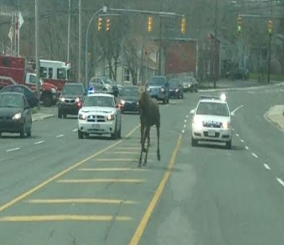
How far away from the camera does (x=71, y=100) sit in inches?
2185

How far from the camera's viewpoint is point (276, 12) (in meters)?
117

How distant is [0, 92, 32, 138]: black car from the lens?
120 feet

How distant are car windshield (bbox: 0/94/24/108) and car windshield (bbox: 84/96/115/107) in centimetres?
265

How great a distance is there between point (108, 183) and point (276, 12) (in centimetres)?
9903

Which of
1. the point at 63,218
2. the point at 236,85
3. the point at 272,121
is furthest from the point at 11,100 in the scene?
the point at 236,85

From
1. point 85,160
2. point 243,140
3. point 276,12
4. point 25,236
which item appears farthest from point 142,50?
point 25,236

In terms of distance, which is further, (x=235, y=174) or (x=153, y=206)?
(x=235, y=174)

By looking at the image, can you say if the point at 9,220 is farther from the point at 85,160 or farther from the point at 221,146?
the point at 221,146

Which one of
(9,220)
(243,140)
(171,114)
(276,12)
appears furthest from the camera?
(276,12)

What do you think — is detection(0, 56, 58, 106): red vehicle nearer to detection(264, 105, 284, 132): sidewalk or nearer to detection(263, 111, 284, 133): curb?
detection(263, 111, 284, 133): curb

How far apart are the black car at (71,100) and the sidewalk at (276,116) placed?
11.7 metres

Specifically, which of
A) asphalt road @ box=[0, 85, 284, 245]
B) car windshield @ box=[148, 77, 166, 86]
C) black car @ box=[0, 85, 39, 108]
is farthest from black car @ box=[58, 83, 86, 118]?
asphalt road @ box=[0, 85, 284, 245]

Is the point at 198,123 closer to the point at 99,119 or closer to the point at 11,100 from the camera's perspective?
the point at 99,119

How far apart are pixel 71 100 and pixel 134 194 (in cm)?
3761
